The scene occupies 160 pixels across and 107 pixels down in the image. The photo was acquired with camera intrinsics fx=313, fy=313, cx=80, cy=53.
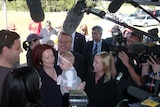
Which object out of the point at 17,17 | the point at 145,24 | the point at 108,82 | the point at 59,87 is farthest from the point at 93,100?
the point at 145,24

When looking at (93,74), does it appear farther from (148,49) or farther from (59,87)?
(148,49)

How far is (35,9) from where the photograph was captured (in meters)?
2.46

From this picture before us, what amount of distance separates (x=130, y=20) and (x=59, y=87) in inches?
833

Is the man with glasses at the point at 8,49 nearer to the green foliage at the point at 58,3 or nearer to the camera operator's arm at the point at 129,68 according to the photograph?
the green foliage at the point at 58,3

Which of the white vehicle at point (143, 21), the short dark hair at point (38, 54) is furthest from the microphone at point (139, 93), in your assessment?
the white vehicle at point (143, 21)

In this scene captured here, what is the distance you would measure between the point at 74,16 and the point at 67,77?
94 centimetres

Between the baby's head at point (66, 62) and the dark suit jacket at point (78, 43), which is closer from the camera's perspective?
the baby's head at point (66, 62)

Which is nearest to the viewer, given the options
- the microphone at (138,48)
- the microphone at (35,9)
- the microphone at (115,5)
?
the microphone at (115,5)

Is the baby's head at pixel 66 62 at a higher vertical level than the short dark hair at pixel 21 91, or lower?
lower

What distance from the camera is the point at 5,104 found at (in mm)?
2094

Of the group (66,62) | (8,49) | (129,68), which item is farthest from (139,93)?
(8,49)

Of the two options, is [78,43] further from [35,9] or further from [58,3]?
[58,3]

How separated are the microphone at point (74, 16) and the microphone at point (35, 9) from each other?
0.24 m

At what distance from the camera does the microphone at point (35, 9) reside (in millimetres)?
2436
